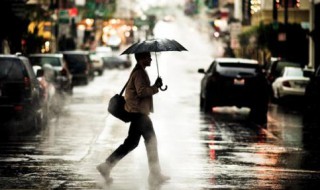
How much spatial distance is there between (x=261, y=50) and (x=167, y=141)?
48.0 m

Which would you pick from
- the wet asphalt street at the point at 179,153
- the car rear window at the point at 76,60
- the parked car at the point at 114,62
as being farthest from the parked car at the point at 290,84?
the parked car at the point at 114,62

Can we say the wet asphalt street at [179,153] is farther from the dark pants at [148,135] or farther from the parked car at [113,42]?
the parked car at [113,42]

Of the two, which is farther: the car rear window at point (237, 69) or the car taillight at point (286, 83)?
the car taillight at point (286, 83)

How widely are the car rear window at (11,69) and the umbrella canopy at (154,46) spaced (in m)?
7.60

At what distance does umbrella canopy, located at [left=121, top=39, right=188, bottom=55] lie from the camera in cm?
1308

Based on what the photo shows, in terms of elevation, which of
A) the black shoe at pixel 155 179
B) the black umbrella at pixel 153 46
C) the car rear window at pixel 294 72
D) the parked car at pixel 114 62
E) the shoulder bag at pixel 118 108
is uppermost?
the black umbrella at pixel 153 46

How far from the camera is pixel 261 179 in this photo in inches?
531

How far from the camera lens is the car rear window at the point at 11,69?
67.3 ft

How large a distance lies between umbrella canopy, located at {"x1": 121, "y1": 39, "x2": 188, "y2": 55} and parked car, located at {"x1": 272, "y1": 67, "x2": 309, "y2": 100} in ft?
71.9

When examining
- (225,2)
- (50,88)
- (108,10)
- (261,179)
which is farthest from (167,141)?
(108,10)

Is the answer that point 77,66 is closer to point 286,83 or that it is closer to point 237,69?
point 286,83

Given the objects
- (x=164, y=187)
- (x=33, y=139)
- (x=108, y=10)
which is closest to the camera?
(x=164, y=187)

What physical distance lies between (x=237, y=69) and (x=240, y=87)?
66cm

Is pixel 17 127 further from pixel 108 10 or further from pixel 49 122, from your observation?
pixel 108 10
